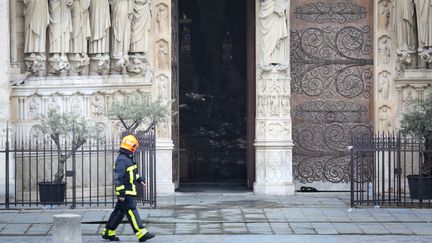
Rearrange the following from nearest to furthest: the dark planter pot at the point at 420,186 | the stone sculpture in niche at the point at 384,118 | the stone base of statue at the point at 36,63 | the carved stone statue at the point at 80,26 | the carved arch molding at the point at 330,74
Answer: the dark planter pot at the point at 420,186 → the stone base of statue at the point at 36,63 → the carved stone statue at the point at 80,26 → the stone sculpture in niche at the point at 384,118 → the carved arch molding at the point at 330,74

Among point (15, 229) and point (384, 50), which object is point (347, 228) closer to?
point (15, 229)

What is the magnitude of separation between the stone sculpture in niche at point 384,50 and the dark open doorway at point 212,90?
3786 mm

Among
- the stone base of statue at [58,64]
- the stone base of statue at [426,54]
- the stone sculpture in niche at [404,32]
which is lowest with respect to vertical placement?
the stone base of statue at [58,64]

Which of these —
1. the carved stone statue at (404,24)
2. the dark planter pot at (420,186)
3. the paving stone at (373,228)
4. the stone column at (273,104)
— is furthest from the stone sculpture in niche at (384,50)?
the paving stone at (373,228)

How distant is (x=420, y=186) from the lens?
20.4 metres

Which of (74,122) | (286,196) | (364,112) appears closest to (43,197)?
(74,122)

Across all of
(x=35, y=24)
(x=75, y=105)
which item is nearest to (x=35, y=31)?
(x=35, y=24)

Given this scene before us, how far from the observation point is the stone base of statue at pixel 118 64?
22.4 m

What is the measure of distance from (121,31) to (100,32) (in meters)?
0.46

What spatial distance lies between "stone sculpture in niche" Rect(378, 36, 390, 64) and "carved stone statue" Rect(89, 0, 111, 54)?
603 cm

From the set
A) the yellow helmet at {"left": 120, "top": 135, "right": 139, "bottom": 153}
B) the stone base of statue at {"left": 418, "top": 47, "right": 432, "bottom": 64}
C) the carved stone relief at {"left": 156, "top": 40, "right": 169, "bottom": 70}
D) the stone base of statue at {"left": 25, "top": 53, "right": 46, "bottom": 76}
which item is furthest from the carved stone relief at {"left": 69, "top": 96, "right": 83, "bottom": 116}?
the stone base of statue at {"left": 418, "top": 47, "right": 432, "bottom": 64}

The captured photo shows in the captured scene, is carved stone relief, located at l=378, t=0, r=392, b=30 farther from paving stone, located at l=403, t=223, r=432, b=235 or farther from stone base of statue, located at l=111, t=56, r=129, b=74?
paving stone, located at l=403, t=223, r=432, b=235

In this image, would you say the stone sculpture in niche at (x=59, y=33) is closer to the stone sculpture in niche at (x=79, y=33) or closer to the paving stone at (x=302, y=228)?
the stone sculpture in niche at (x=79, y=33)

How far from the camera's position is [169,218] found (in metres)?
18.8
